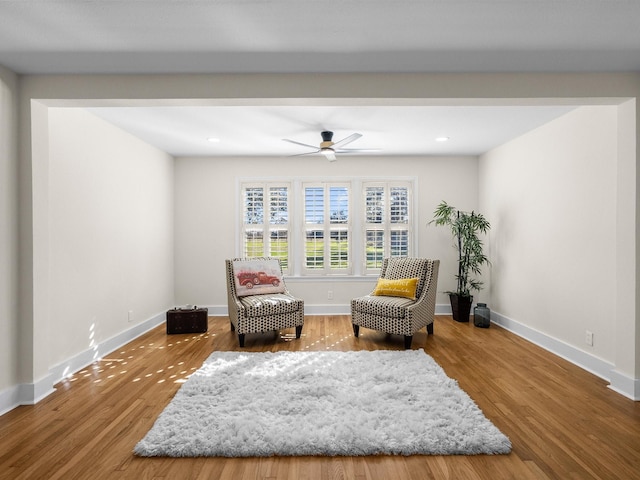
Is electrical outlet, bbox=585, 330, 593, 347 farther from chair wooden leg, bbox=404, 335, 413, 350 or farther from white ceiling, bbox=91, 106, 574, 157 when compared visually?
white ceiling, bbox=91, 106, 574, 157

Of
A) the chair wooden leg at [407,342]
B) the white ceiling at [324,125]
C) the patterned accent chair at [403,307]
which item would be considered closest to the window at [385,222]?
the white ceiling at [324,125]

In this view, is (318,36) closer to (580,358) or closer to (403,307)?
(403,307)

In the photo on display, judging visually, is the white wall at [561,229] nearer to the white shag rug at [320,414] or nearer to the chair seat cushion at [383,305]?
the chair seat cushion at [383,305]

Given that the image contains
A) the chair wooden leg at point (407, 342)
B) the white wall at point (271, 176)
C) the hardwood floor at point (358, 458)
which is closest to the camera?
the hardwood floor at point (358, 458)

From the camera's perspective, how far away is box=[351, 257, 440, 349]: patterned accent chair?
4.05m

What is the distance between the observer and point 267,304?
4.24 metres

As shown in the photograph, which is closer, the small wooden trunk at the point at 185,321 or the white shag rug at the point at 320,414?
the white shag rug at the point at 320,414

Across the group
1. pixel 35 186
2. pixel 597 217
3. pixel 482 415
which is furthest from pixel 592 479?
pixel 35 186

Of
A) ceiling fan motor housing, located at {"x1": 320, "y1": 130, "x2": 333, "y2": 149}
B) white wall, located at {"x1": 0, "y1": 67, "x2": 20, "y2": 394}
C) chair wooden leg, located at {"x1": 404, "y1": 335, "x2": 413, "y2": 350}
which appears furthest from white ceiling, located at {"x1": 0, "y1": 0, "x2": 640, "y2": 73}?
chair wooden leg, located at {"x1": 404, "y1": 335, "x2": 413, "y2": 350}

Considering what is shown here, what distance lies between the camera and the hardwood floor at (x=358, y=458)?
1.90 m

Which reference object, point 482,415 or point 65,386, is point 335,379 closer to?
point 482,415

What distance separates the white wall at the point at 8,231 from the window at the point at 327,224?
10.8ft

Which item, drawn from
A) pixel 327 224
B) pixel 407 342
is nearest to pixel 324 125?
pixel 327 224

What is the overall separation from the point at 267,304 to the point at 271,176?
238 centimetres
